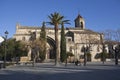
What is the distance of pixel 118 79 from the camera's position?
18.5m

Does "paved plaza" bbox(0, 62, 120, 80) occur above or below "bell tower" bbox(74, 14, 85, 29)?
below

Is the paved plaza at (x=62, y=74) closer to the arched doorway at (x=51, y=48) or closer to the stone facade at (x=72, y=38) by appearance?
the stone facade at (x=72, y=38)

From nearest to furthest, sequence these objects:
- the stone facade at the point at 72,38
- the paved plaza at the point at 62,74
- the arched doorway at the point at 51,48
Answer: the paved plaza at the point at 62,74 < the stone facade at the point at 72,38 < the arched doorway at the point at 51,48

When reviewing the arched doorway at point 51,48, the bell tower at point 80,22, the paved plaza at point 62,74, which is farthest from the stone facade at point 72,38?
the paved plaza at point 62,74

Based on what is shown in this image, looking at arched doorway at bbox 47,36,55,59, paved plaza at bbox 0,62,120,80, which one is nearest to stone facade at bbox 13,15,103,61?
arched doorway at bbox 47,36,55,59

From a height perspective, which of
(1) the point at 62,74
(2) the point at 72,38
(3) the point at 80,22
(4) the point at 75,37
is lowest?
(1) the point at 62,74

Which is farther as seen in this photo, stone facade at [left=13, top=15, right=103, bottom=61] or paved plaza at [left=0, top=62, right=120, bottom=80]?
stone facade at [left=13, top=15, right=103, bottom=61]

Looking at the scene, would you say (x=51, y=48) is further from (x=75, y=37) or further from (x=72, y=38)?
(x=75, y=37)

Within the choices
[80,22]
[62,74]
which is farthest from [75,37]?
[62,74]

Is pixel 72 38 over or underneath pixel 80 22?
underneath

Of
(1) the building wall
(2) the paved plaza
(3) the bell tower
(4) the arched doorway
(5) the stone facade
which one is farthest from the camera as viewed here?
(3) the bell tower

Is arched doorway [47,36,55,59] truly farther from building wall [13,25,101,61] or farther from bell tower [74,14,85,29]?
bell tower [74,14,85,29]

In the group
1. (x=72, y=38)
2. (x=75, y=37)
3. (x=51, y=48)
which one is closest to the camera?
(x=51, y=48)

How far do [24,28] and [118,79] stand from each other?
81.1m
